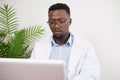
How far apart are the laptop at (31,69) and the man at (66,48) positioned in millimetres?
612

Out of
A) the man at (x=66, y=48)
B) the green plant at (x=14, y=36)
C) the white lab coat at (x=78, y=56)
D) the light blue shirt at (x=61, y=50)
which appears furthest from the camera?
the green plant at (x=14, y=36)

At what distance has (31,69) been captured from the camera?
887 millimetres

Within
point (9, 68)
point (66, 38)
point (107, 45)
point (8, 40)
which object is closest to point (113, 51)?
point (107, 45)

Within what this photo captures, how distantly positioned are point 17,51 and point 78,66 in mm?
943

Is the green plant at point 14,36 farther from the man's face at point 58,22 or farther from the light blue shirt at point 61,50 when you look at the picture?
the man's face at point 58,22

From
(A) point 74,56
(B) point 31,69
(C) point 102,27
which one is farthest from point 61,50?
(B) point 31,69

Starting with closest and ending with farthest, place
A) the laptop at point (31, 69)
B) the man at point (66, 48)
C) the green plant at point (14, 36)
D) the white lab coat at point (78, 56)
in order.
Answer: the laptop at point (31, 69), the white lab coat at point (78, 56), the man at point (66, 48), the green plant at point (14, 36)

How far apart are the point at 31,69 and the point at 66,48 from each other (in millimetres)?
934

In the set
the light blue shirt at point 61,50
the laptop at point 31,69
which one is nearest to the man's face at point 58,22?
the light blue shirt at point 61,50

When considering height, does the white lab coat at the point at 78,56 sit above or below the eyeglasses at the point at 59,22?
below

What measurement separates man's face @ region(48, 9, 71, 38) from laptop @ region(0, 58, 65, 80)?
76 centimetres

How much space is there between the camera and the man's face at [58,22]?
1635mm

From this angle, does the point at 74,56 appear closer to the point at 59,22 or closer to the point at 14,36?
the point at 59,22

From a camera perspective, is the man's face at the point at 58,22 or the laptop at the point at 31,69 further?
the man's face at the point at 58,22
